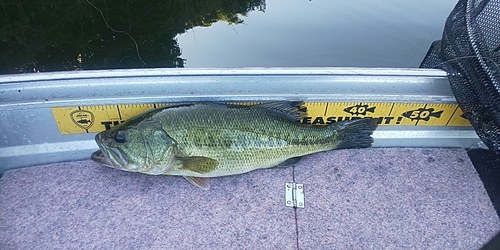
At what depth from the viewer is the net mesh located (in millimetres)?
2316

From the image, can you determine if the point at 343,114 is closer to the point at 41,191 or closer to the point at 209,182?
the point at 209,182

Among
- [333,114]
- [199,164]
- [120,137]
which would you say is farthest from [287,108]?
[120,137]

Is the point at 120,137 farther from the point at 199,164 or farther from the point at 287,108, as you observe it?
the point at 287,108

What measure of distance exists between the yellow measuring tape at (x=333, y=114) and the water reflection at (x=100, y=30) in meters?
3.75

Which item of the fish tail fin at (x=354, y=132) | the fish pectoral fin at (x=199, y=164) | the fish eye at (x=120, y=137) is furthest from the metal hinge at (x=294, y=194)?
the fish eye at (x=120, y=137)

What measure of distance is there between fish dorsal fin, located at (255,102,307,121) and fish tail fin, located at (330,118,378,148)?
283 millimetres

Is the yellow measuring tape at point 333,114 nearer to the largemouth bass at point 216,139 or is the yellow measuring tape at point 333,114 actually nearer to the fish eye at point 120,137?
the largemouth bass at point 216,139

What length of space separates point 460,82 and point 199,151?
1.94 m

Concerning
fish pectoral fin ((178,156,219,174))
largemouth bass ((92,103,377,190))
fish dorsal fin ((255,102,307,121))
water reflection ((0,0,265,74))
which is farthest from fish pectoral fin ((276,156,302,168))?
water reflection ((0,0,265,74))

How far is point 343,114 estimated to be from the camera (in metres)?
2.66

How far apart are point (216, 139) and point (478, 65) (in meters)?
1.92

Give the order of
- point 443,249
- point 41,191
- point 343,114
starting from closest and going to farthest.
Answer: point 443,249 < point 41,191 < point 343,114

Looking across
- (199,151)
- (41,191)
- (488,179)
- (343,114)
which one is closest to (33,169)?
(41,191)

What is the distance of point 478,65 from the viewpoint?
2383 millimetres
